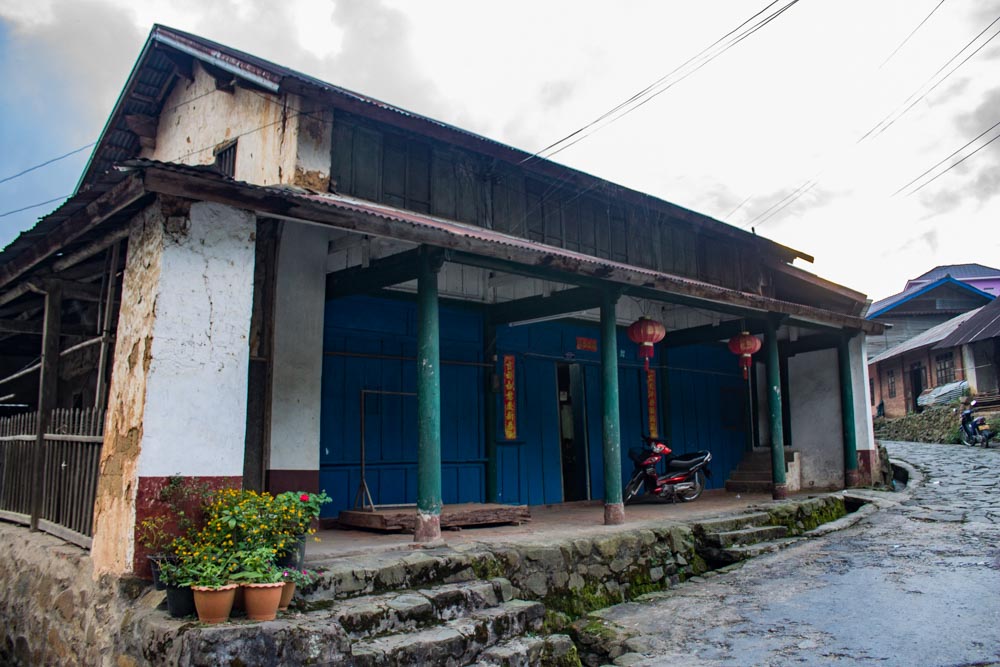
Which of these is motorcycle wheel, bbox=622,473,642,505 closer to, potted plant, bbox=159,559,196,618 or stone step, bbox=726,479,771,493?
stone step, bbox=726,479,771,493

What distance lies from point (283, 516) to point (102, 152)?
879 cm

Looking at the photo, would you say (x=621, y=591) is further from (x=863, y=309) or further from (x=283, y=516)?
(x=863, y=309)

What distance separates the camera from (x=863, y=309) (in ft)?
46.3

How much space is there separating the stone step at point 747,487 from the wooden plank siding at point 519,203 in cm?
366

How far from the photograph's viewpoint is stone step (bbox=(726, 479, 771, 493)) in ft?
45.4

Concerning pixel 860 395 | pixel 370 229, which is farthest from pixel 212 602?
pixel 860 395

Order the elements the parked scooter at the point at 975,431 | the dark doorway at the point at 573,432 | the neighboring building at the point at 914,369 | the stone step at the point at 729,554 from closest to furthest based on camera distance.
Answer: the stone step at the point at 729,554
the dark doorway at the point at 573,432
the parked scooter at the point at 975,431
the neighboring building at the point at 914,369

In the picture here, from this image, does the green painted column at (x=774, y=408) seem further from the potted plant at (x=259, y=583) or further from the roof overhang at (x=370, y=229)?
the potted plant at (x=259, y=583)

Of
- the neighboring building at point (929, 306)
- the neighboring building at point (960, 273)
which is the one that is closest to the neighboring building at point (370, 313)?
the neighboring building at point (929, 306)

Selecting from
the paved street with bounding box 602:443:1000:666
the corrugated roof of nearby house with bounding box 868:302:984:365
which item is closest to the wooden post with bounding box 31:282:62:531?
the paved street with bounding box 602:443:1000:666

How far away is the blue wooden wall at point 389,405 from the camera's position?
8820mm

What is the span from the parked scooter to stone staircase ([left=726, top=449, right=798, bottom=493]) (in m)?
10.1

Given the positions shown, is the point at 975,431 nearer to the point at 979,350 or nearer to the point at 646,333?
the point at 979,350

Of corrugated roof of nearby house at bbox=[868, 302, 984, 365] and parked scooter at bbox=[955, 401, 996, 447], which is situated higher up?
corrugated roof of nearby house at bbox=[868, 302, 984, 365]
